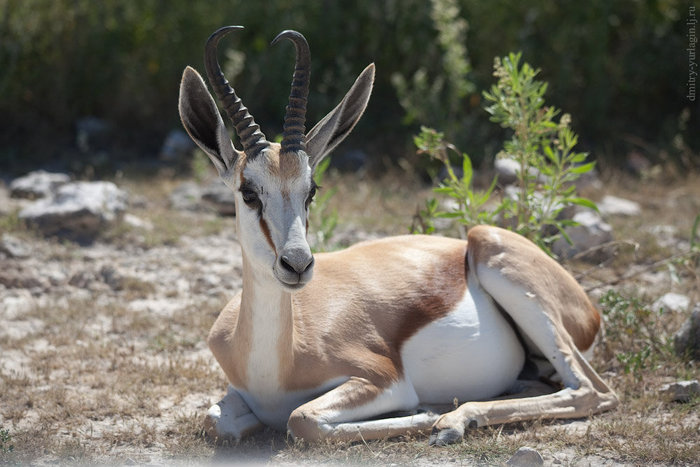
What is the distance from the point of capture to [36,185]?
9.48 meters

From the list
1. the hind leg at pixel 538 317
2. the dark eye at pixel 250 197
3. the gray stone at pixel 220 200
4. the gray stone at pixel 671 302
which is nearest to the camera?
the dark eye at pixel 250 197

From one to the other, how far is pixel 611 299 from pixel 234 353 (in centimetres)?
287

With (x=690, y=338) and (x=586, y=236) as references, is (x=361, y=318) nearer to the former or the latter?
(x=690, y=338)

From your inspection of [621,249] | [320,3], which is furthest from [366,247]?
[320,3]

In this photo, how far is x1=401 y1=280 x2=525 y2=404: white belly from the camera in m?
A: 4.87

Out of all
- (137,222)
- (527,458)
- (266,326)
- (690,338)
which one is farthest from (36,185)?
(527,458)

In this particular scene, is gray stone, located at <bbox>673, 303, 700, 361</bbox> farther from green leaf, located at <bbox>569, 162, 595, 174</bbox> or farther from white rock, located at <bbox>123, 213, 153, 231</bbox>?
white rock, located at <bbox>123, 213, 153, 231</bbox>

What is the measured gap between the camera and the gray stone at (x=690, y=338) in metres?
5.68

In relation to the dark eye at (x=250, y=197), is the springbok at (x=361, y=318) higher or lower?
lower

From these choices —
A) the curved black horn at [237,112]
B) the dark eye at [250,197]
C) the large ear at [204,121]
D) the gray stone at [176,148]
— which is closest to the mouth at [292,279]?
the dark eye at [250,197]

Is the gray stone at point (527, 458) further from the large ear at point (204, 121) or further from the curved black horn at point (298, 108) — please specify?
the large ear at point (204, 121)

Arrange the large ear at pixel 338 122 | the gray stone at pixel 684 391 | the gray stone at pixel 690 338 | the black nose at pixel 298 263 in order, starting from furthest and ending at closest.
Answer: the gray stone at pixel 690 338, the gray stone at pixel 684 391, the large ear at pixel 338 122, the black nose at pixel 298 263

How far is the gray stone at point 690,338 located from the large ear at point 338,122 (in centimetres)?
259

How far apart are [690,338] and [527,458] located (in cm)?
213
